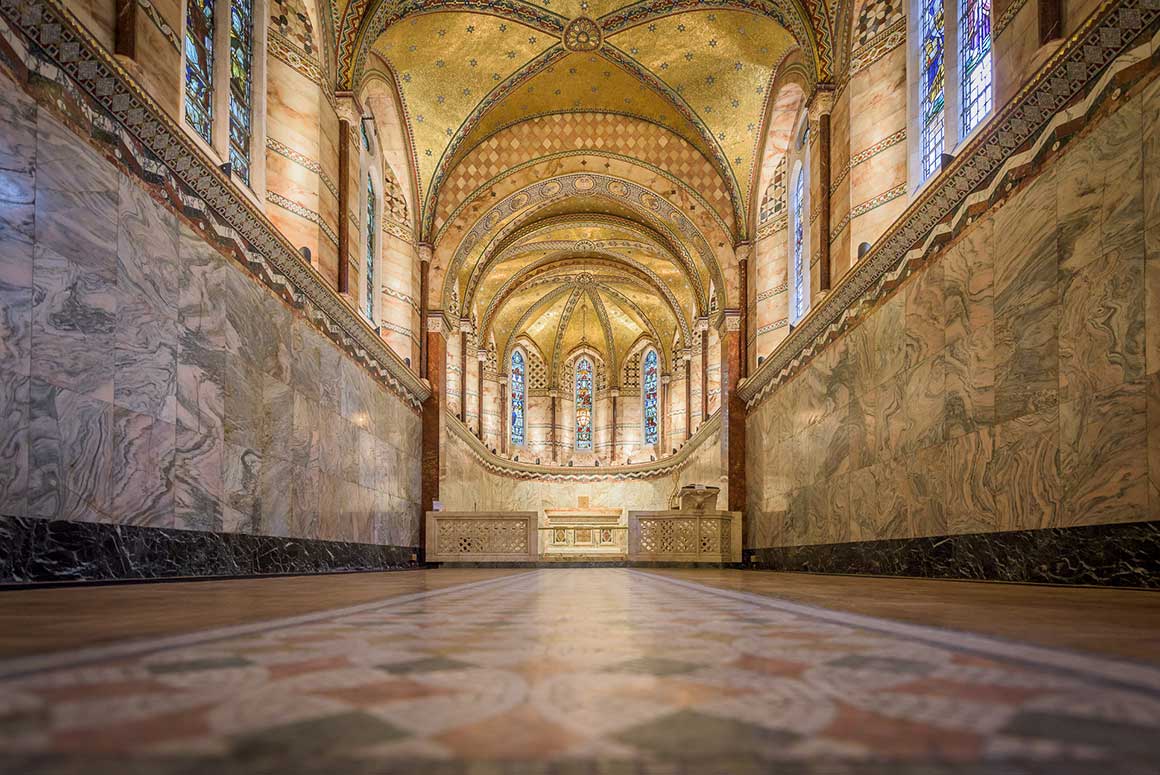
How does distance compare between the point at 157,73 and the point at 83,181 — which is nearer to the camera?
the point at 83,181

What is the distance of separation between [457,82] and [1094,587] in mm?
12432

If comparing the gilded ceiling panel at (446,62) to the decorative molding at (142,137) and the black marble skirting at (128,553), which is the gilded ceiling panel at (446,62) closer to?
the decorative molding at (142,137)

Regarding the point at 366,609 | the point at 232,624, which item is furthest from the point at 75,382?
the point at 232,624

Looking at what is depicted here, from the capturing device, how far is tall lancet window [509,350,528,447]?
29.0m

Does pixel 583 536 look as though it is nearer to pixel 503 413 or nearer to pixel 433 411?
pixel 433 411

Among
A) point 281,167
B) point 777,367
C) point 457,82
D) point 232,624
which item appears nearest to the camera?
point 232,624

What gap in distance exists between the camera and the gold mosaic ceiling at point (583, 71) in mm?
12797

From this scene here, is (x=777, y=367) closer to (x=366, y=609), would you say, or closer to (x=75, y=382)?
(x=75, y=382)

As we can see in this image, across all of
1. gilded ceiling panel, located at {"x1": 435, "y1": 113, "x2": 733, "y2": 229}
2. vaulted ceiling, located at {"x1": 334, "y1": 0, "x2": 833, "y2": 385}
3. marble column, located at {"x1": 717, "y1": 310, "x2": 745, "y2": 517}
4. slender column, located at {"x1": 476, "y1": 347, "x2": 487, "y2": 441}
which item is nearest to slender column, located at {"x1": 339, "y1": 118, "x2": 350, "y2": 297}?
vaulted ceiling, located at {"x1": 334, "y1": 0, "x2": 833, "y2": 385}

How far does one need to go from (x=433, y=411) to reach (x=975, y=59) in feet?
34.7

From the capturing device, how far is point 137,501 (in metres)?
5.31

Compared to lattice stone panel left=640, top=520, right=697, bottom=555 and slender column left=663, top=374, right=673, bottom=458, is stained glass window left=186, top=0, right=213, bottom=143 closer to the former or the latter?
lattice stone panel left=640, top=520, right=697, bottom=555

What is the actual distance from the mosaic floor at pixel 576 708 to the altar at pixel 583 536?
1713 centimetres

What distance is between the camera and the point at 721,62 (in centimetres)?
1356
